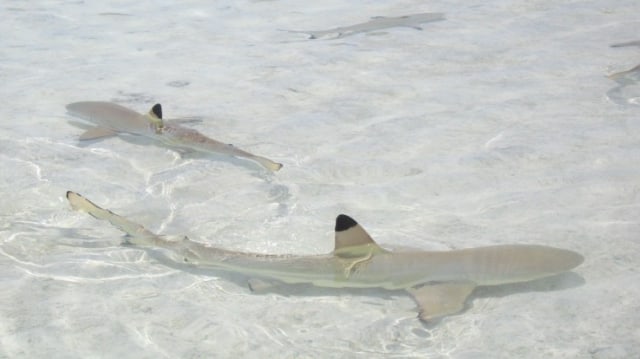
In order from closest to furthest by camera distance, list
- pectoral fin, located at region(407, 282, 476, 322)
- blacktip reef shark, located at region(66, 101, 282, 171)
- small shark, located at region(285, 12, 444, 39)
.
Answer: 1. pectoral fin, located at region(407, 282, 476, 322)
2. blacktip reef shark, located at region(66, 101, 282, 171)
3. small shark, located at region(285, 12, 444, 39)

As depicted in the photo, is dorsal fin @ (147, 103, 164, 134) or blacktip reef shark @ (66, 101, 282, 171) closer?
blacktip reef shark @ (66, 101, 282, 171)

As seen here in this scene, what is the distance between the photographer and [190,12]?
8992mm

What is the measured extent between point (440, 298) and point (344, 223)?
1.38ft

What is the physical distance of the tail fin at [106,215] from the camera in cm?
346

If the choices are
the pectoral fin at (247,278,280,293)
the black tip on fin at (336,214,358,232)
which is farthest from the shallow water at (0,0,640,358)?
the black tip on fin at (336,214,358,232)

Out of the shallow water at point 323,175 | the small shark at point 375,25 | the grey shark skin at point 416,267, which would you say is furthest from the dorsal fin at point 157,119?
the small shark at point 375,25

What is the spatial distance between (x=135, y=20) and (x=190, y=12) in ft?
1.96

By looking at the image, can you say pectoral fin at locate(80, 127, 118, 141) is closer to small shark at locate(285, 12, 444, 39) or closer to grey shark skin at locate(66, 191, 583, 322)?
grey shark skin at locate(66, 191, 583, 322)

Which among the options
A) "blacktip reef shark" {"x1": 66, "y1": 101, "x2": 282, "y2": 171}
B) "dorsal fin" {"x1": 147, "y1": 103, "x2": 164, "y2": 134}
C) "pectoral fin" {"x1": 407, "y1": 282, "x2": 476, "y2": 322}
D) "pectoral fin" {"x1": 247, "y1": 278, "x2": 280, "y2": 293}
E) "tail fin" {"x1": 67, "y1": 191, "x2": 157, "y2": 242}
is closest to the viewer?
"pectoral fin" {"x1": 407, "y1": 282, "x2": 476, "y2": 322}

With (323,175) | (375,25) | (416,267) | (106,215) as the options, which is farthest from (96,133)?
(375,25)

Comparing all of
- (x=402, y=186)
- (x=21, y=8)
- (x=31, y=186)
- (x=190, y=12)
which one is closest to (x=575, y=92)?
(x=402, y=186)

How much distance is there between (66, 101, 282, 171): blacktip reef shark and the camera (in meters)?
4.74

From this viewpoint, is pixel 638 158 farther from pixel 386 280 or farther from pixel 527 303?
pixel 386 280

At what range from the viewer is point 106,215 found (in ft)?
11.6
